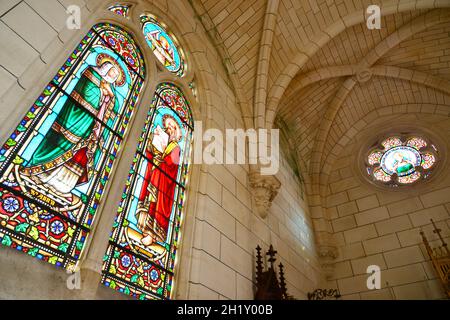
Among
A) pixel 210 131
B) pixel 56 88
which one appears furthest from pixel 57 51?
pixel 210 131

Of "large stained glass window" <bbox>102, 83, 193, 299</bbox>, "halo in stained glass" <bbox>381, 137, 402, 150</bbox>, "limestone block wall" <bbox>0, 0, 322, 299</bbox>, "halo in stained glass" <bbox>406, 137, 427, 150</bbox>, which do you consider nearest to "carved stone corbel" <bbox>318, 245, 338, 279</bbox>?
"limestone block wall" <bbox>0, 0, 322, 299</bbox>

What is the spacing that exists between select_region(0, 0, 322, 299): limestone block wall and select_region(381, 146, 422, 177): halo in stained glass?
2693mm

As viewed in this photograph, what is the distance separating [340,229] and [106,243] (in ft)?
18.8

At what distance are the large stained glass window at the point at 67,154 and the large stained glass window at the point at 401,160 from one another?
232 inches

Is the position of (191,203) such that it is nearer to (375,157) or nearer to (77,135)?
(77,135)

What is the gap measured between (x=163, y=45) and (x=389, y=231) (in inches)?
Answer: 216

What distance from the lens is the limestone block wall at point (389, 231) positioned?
5848 millimetres

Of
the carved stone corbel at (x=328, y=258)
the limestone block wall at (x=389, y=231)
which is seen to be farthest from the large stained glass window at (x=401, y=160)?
the carved stone corbel at (x=328, y=258)

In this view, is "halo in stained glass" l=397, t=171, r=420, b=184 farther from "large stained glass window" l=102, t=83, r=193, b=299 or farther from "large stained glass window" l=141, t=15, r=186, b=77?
"large stained glass window" l=141, t=15, r=186, b=77

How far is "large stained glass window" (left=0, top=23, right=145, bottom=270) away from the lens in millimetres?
2186

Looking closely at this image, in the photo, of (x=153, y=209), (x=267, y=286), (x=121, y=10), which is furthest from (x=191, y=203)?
(x=121, y=10)

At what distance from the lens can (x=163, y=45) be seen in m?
4.72

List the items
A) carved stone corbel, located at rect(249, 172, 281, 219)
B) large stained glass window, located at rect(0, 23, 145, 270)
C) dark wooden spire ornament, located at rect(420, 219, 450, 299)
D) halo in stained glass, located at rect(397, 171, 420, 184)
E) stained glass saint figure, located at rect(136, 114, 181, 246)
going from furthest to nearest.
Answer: halo in stained glass, located at rect(397, 171, 420, 184) < dark wooden spire ornament, located at rect(420, 219, 450, 299) < carved stone corbel, located at rect(249, 172, 281, 219) < stained glass saint figure, located at rect(136, 114, 181, 246) < large stained glass window, located at rect(0, 23, 145, 270)

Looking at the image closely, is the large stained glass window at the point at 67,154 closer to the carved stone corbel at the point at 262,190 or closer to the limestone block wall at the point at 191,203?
the limestone block wall at the point at 191,203
